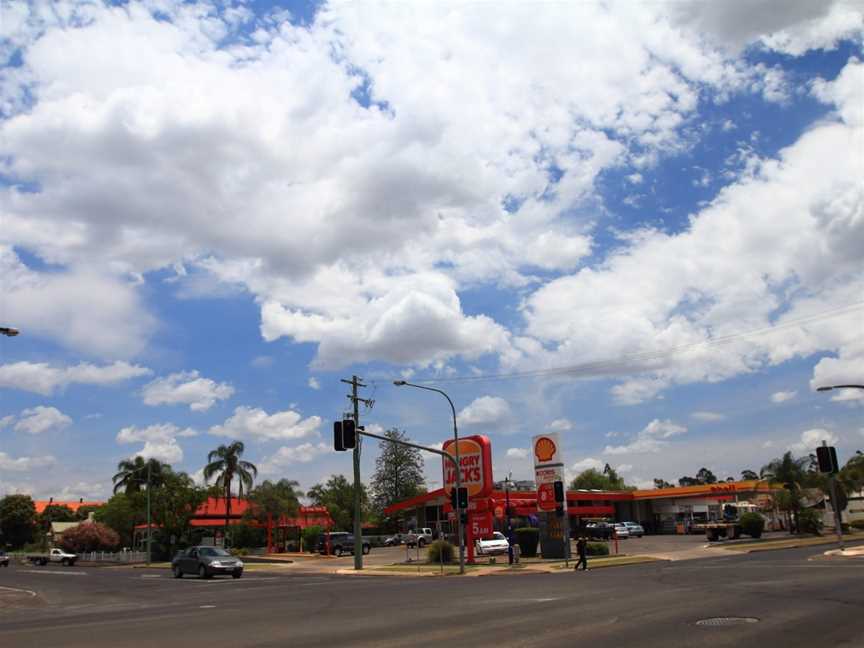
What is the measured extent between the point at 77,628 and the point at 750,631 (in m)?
13.3

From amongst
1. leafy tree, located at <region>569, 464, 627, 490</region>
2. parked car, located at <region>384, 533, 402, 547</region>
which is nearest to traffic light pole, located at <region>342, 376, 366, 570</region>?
parked car, located at <region>384, 533, 402, 547</region>

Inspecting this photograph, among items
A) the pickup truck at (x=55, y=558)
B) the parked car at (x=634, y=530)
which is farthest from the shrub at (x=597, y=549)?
the pickup truck at (x=55, y=558)

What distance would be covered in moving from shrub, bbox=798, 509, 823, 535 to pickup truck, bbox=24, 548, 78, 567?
197 feet

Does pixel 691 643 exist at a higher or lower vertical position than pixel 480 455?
lower

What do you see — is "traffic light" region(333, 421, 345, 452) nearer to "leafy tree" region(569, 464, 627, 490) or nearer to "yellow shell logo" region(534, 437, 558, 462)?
"yellow shell logo" region(534, 437, 558, 462)

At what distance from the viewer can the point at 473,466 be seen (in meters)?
42.7

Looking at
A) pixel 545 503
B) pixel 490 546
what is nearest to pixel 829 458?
pixel 545 503

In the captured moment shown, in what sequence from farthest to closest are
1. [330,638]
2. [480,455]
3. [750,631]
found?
1. [480,455]
2. [330,638]
3. [750,631]

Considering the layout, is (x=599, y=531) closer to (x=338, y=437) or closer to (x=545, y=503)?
(x=545, y=503)

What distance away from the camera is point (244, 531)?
226 feet

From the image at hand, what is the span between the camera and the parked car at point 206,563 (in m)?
37.3

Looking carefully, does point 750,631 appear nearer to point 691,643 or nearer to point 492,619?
point 691,643

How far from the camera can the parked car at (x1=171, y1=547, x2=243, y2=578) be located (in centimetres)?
3731

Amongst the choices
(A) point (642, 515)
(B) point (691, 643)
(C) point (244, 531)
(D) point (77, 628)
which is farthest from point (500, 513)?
(B) point (691, 643)
